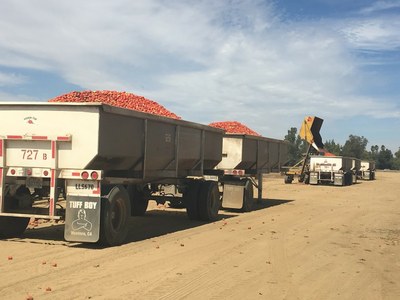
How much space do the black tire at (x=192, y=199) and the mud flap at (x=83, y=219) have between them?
4869 millimetres

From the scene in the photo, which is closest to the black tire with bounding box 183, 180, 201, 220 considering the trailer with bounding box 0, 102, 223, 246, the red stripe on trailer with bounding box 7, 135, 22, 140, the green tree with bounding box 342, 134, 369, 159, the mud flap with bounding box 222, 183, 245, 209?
the mud flap with bounding box 222, 183, 245, 209

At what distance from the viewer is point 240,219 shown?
13812mm

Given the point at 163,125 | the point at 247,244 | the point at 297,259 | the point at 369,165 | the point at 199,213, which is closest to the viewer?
the point at 297,259

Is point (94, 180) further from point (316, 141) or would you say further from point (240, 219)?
point (316, 141)

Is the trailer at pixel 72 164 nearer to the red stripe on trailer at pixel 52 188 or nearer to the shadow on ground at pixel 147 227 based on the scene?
the red stripe on trailer at pixel 52 188

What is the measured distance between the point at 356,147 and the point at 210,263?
563 ft

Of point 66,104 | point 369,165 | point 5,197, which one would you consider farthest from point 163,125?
point 369,165

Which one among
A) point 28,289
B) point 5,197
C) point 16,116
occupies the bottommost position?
point 28,289

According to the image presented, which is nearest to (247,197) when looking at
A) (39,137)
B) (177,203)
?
(177,203)

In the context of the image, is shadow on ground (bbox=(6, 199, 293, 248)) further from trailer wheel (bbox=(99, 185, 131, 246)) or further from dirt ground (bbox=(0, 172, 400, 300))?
trailer wheel (bbox=(99, 185, 131, 246))

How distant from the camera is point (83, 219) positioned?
8.52 metres

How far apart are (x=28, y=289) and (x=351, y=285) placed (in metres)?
4.17

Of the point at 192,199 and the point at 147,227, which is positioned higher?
the point at 192,199

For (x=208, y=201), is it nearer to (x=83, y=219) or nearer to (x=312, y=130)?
(x=83, y=219)
